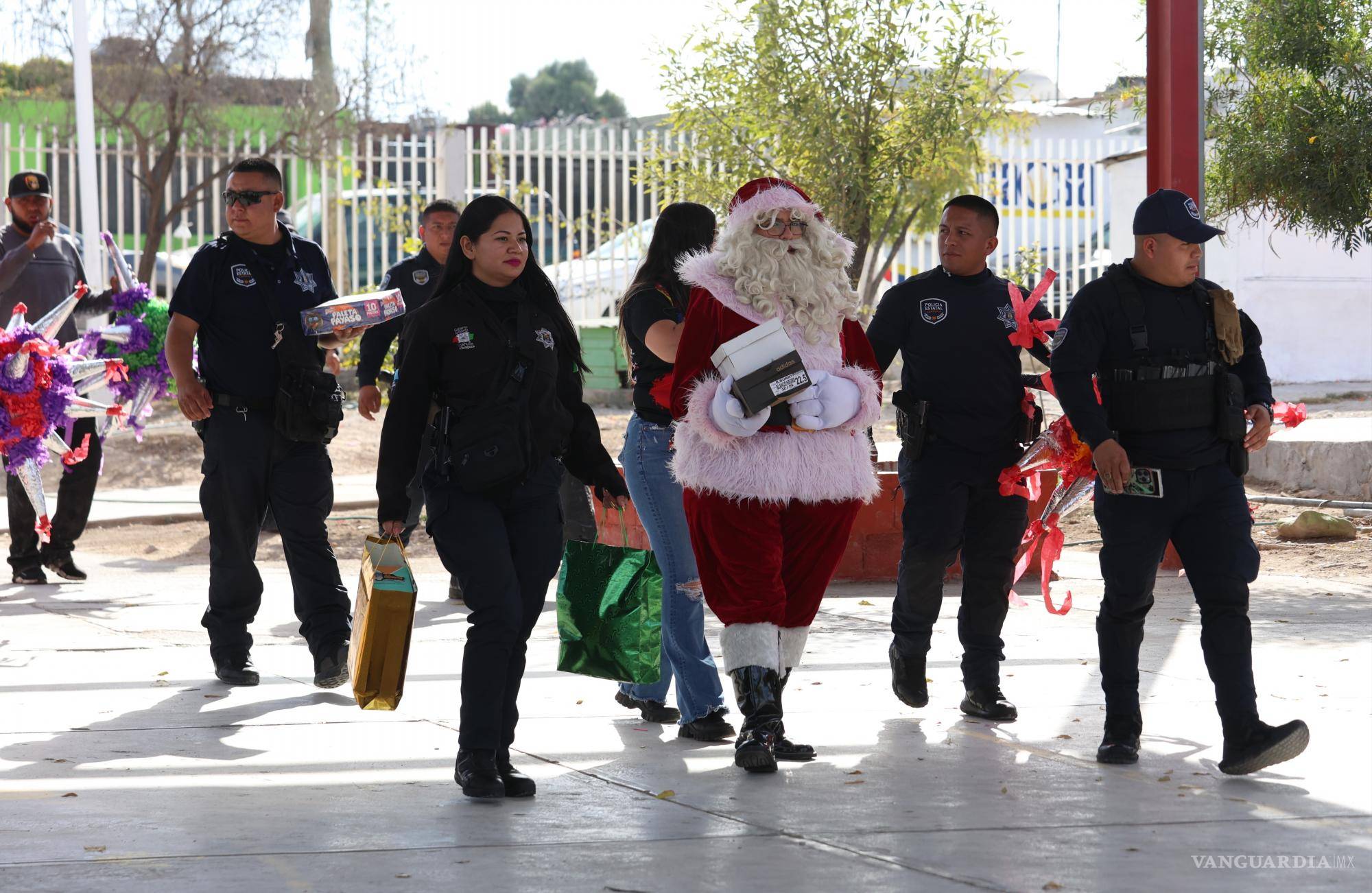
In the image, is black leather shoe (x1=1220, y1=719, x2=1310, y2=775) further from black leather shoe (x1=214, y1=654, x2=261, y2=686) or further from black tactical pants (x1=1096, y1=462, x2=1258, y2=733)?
black leather shoe (x1=214, y1=654, x2=261, y2=686)

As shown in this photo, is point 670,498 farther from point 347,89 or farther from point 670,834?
point 347,89

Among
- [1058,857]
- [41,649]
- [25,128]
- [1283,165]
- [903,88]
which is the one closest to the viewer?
[1058,857]

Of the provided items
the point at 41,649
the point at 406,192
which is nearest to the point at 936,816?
the point at 41,649

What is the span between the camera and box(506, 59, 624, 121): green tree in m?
104

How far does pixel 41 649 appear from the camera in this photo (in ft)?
25.5

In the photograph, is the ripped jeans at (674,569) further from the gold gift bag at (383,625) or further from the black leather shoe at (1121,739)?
the black leather shoe at (1121,739)

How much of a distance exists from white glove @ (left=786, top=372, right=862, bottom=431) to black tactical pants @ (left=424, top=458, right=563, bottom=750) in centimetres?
81

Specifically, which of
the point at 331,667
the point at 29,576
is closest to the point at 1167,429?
the point at 331,667

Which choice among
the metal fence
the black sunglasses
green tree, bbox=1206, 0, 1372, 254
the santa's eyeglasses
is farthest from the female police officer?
the metal fence

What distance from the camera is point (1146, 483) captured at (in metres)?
5.53

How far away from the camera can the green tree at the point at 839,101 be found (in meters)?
13.7

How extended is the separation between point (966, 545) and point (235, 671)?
289 cm

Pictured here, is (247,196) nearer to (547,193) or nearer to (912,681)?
(912,681)

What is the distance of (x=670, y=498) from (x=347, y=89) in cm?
1784
